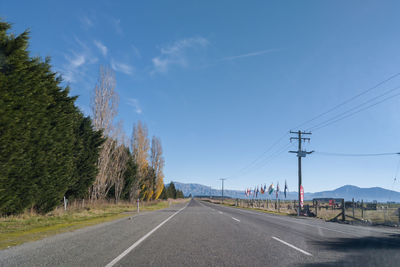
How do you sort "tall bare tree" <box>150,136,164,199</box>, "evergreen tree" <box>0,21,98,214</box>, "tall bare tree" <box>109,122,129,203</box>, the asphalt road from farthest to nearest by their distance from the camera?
"tall bare tree" <box>150,136,164,199</box> < "tall bare tree" <box>109,122,129,203</box> < "evergreen tree" <box>0,21,98,214</box> < the asphalt road

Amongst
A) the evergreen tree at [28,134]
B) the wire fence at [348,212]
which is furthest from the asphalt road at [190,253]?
the wire fence at [348,212]

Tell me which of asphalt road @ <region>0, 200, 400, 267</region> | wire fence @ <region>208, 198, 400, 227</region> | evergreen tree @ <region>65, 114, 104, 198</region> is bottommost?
wire fence @ <region>208, 198, 400, 227</region>

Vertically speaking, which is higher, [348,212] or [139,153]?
[139,153]

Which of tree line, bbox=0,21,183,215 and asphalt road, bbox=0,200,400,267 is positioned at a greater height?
tree line, bbox=0,21,183,215

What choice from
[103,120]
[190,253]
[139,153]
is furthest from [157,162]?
[190,253]

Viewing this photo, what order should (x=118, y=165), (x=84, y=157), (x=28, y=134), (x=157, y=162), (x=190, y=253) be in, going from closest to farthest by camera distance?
(x=190, y=253) → (x=28, y=134) → (x=84, y=157) → (x=118, y=165) → (x=157, y=162)

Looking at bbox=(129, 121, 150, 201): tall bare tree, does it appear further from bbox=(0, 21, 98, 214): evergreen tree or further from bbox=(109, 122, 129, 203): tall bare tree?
bbox=(0, 21, 98, 214): evergreen tree

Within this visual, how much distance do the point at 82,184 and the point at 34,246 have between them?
15.6m

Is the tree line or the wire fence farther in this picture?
the wire fence

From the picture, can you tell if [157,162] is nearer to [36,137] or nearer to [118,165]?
[118,165]

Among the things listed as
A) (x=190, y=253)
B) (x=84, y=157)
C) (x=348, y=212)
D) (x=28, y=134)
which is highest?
(x=28, y=134)

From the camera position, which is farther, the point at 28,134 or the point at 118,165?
the point at 118,165

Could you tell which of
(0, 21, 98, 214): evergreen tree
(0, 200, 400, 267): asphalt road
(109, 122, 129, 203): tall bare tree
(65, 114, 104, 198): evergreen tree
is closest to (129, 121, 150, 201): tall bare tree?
Answer: (109, 122, 129, 203): tall bare tree

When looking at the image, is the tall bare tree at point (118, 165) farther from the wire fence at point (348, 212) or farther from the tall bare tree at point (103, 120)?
the wire fence at point (348, 212)
